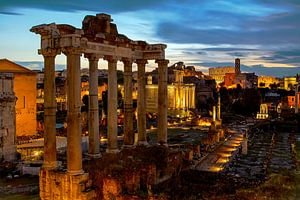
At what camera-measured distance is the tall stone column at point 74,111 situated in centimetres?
1413

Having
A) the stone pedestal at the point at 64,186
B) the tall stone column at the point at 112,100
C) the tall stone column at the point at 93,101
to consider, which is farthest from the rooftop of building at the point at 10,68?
the stone pedestal at the point at 64,186

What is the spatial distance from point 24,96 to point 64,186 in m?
39.1

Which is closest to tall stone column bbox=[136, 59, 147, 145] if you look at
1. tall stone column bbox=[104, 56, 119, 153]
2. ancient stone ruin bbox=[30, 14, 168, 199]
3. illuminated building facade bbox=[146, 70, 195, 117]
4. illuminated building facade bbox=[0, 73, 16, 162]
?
ancient stone ruin bbox=[30, 14, 168, 199]

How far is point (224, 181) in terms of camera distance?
18.8 metres

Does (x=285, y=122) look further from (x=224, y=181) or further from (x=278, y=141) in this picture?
(x=224, y=181)

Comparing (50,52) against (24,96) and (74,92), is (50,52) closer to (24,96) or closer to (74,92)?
(74,92)

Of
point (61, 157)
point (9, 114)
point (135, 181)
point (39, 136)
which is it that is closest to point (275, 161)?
point (61, 157)

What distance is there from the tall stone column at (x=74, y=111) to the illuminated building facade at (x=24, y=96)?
36004 mm

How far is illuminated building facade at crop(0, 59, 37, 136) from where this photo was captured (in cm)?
4834

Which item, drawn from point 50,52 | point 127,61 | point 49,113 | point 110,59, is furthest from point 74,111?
point 127,61

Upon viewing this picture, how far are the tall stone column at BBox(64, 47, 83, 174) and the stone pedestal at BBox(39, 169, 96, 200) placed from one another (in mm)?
305

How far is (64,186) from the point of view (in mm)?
14109

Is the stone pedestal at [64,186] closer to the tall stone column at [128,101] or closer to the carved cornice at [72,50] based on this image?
the carved cornice at [72,50]

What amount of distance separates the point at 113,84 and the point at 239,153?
21.0m
